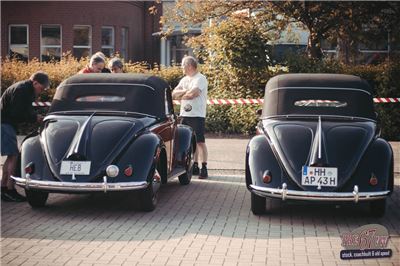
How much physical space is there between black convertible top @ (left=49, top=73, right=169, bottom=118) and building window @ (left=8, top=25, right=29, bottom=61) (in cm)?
2192

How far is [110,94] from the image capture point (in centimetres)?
950

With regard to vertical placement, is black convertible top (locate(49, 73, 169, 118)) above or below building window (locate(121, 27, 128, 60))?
below

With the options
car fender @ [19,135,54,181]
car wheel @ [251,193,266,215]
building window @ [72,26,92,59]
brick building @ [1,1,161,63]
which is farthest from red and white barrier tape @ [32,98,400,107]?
building window @ [72,26,92,59]

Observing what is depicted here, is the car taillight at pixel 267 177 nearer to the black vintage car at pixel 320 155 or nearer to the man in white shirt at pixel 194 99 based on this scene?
the black vintage car at pixel 320 155

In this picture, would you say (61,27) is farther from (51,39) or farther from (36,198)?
(36,198)

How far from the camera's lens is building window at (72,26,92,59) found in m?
31.6

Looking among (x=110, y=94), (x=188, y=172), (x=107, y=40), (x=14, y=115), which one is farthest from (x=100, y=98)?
(x=107, y=40)

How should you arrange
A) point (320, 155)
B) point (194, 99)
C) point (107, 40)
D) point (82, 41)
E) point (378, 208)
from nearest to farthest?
point (320, 155)
point (378, 208)
point (194, 99)
point (82, 41)
point (107, 40)

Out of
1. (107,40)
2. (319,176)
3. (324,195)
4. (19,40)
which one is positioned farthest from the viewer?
(107,40)

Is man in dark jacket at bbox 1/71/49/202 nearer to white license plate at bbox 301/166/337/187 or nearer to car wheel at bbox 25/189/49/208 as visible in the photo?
car wheel at bbox 25/189/49/208

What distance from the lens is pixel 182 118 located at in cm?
1142

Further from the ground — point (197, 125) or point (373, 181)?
point (197, 125)

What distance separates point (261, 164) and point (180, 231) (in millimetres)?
1352

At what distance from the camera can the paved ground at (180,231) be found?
6.44 metres
